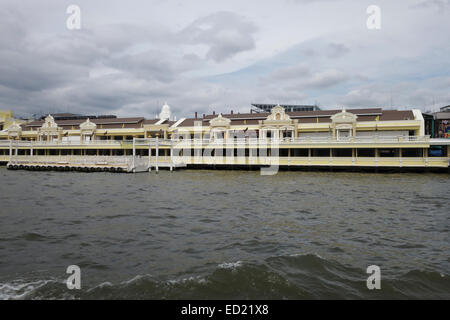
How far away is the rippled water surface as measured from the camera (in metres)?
6.87

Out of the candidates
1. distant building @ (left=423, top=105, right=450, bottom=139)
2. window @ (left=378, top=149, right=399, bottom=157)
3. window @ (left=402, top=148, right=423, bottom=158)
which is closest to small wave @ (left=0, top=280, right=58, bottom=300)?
window @ (left=378, top=149, right=399, bottom=157)

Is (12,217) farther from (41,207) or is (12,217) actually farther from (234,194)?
(234,194)

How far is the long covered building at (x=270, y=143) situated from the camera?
39.9 m

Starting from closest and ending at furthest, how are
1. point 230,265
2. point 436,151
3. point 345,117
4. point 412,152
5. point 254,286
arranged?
1. point 254,286
2. point 230,265
3. point 412,152
4. point 345,117
5. point 436,151

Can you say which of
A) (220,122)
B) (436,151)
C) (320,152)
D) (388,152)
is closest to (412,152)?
(388,152)

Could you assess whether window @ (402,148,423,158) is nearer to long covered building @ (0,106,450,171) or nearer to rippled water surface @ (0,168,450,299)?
long covered building @ (0,106,450,171)

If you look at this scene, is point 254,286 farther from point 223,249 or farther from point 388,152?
point 388,152

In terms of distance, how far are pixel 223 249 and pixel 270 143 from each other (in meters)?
35.0

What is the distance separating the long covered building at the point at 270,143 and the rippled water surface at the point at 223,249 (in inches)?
932

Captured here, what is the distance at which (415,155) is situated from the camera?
42.9 meters

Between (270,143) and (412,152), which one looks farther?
(270,143)

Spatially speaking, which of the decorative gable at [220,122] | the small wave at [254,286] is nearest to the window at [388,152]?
the decorative gable at [220,122]

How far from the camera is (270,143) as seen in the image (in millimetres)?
43438

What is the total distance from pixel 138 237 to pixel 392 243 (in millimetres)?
8716
